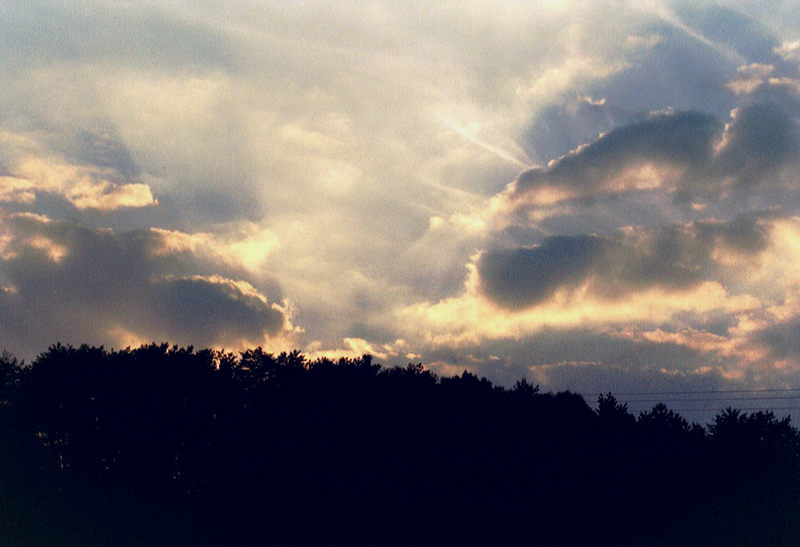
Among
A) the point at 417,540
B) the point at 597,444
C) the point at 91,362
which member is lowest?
the point at 417,540

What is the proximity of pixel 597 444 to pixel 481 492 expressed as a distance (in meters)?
10.0

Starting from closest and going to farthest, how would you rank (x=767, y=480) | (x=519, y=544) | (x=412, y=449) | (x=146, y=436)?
(x=767, y=480) < (x=519, y=544) < (x=412, y=449) < (x=146, y=436)

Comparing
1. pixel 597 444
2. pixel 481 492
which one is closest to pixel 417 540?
pixel 481 492

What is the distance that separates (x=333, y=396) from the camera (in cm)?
6241

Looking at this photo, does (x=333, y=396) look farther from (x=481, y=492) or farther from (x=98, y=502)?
(x=98, y=502)

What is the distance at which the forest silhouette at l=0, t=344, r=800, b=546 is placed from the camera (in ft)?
172

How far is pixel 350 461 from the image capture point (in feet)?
198

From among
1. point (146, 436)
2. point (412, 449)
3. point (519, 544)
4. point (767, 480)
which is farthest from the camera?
point (146, 436)

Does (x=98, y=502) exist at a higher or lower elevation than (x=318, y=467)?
lower

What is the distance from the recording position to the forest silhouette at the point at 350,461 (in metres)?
52.6

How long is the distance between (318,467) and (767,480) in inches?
1357

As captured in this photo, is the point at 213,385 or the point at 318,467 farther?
the point at 213,385

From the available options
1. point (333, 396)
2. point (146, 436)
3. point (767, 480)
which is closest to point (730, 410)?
point (767, 480)

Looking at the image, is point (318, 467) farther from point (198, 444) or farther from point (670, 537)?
point (670, 537)
